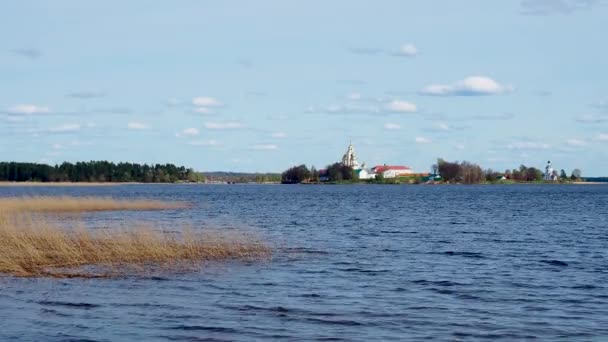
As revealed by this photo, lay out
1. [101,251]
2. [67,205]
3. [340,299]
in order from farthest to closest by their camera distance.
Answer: [67,205]
[101,251]
[340,299]

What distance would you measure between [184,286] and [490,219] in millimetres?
35300

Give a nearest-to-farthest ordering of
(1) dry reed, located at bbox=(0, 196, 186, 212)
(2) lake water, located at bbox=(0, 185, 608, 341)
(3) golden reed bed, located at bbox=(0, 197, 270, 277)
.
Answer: (2) lake water, located at bbox=(0, 185, 608, 341) < (3) golden reed bed, located at bbox=(0, 197, 270, 277) < (1) dry reed, located at bbox=(0, 196, 186, 212)

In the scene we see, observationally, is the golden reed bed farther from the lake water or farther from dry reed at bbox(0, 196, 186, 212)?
dry reed at bbox(0, 196, 186, 212)

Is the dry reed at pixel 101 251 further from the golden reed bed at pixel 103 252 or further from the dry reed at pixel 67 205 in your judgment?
the dry reed at pixel 67 205

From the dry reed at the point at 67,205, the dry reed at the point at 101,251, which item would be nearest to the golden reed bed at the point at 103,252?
the dry reed at the point at 101,251

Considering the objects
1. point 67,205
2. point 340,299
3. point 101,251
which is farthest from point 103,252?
point 67,205

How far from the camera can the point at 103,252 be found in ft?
79.7

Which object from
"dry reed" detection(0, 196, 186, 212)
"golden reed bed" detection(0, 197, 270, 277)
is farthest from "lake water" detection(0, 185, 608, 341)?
"dry reed" detection(0, 196, 186, 212)

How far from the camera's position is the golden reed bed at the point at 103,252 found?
21.7 meters

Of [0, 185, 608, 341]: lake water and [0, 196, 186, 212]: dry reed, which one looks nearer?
[0, 185, 608, 341]: lake water

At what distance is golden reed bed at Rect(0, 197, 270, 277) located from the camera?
2173 cm

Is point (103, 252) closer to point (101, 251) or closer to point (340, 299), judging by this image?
point (101, 251)

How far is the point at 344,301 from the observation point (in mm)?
17891

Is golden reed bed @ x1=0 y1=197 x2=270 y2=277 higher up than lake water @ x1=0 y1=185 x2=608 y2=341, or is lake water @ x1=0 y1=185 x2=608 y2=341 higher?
golden reed bed @ x1=0 y1=197 x2=270 y2=277
